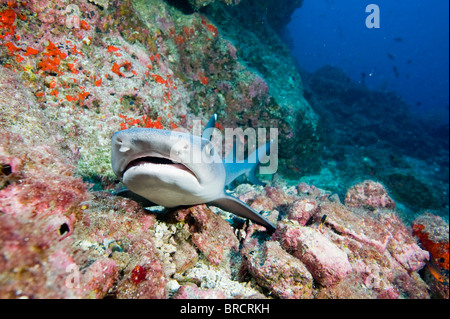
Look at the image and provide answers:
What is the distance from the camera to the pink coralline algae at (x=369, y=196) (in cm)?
440

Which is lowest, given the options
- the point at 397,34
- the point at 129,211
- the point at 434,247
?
the point at 434,247

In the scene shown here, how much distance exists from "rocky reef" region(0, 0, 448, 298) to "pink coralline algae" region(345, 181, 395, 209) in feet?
0.07

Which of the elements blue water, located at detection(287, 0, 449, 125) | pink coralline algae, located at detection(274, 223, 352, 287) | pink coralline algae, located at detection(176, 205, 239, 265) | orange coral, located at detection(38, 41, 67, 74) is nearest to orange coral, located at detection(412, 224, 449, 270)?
pink coralline algae, located at detection(274, 223, 352, 287)

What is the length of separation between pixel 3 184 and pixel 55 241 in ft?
2.25

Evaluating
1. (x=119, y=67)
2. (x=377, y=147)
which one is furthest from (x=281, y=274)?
(x=377, y=147)

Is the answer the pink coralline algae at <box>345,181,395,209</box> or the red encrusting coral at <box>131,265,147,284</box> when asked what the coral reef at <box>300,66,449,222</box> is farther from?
the red encrusting coral at <box>131,265,147,284</box>

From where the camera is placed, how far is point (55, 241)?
1334 mm

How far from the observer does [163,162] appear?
1757 mm

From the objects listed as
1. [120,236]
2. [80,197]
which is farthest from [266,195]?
[80,197]

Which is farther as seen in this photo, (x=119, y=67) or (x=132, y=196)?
(x=119, y=67)

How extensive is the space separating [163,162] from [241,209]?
4.36ft

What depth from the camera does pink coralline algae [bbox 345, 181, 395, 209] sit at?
4402 mm

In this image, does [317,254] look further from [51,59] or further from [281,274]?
[51,59]
